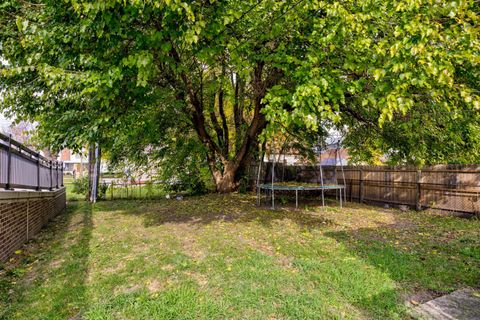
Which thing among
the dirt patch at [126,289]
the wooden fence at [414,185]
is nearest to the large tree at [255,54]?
the wooden fence at [414,185]

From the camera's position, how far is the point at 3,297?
139 inches

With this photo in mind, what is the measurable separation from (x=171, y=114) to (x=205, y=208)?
156 inches

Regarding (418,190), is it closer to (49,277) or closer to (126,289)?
(126,289)

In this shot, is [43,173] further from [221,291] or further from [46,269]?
[221,291]

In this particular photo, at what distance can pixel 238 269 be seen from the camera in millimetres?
4145

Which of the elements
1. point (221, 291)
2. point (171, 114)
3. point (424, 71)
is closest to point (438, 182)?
point (424, 71)

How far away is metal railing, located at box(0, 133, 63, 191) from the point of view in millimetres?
4918

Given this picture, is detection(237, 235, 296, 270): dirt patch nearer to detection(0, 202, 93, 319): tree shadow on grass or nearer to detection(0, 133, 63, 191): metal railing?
detection(0, 202, 93, 319): tree shadow on grass

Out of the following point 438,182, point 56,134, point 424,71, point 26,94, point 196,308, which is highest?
point 26,94

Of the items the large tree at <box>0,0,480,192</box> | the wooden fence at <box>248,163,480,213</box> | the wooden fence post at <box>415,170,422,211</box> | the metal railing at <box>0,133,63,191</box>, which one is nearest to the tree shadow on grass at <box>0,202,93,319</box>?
the metal railing at <box>0,133,63,191</box>

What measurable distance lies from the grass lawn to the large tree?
204 cm

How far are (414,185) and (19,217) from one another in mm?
10019

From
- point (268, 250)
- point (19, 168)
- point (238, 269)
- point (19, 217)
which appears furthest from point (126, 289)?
point (19, 168)

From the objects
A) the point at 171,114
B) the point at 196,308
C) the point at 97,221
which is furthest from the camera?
the point at 171,114
